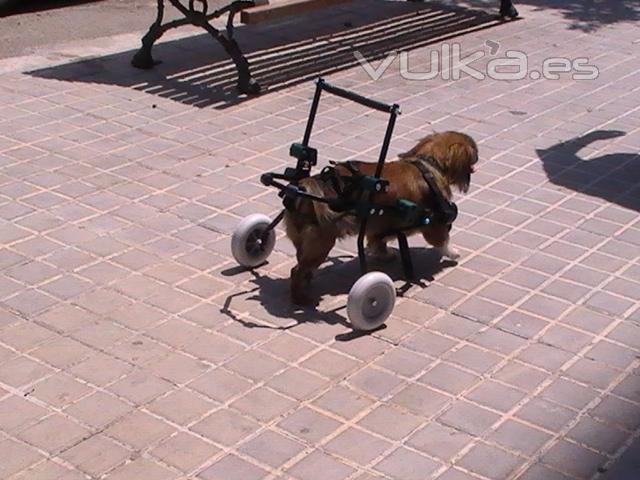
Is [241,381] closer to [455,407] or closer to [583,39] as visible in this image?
[455,407]

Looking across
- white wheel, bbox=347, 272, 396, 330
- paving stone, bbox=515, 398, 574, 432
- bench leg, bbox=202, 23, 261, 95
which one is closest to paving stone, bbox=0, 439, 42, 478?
white wheel, bbox=347, 272, 396, 330

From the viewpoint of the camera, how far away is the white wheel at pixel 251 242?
6176 mm

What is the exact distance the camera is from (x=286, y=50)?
10664 mm

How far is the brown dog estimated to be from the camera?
5.71 metres

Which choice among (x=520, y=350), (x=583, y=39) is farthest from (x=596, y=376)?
(x=583, y=39)

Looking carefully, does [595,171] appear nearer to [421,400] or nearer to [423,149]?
[423,149]

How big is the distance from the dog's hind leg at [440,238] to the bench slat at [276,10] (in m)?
3.86

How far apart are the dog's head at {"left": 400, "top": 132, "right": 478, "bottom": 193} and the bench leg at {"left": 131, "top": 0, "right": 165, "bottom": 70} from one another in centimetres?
420

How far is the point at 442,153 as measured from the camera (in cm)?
616

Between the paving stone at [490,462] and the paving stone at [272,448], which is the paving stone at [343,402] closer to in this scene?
the paving stone at [272,448]

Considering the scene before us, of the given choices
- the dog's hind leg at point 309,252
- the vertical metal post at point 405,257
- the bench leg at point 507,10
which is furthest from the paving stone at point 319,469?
the bench leg at point 507,10

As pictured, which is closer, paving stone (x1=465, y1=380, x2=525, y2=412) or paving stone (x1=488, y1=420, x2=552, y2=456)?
paving stone (x1=488, y1=420, x2=552, y2=456)

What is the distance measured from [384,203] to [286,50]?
512 cm

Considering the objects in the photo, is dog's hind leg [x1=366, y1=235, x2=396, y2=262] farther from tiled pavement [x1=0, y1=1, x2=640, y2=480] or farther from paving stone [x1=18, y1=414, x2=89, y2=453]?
paving stone [x1=18, y1=414, x2=89, y2=453]
